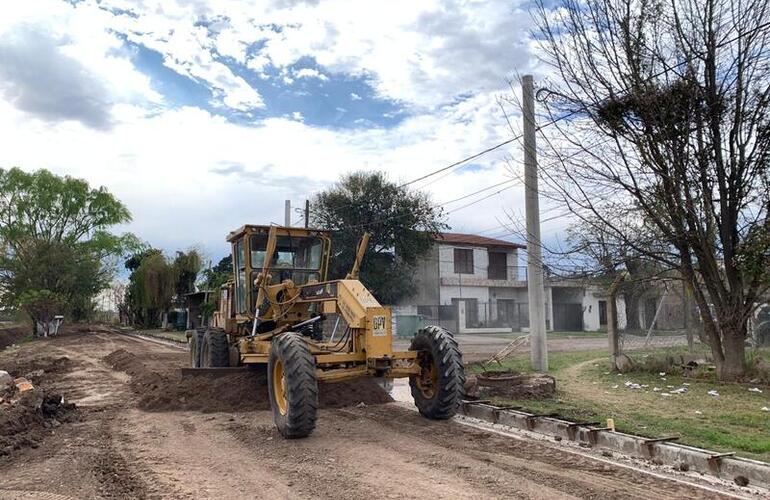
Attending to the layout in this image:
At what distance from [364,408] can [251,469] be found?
3.72m

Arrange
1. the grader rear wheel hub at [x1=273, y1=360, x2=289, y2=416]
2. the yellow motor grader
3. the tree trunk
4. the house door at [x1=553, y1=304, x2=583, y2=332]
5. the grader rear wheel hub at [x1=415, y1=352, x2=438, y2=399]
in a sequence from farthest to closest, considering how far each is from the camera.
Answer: the house door at [x1=553, y1=304, x2=583, y2=332]
the tree trunk
the grader rear wheel hub at [x1=415, y1=352, x2=438, y2=399]
the grader rear wheel hub at [x1=273, y1=360, x2=289, y2=416]
the yellow motor grader

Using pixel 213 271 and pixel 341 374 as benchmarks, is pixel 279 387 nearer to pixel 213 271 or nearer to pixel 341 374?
pixel 341 374

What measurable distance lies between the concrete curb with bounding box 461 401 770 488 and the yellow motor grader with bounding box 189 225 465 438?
0.73 m

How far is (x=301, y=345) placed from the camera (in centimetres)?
809

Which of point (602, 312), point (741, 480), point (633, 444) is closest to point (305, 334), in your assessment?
point (633, 444)

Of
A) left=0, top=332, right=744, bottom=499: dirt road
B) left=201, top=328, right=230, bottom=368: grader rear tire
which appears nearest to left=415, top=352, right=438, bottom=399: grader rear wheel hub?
left=0, top=332, right=744, bottom=499: dirt road

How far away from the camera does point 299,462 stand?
6789mm

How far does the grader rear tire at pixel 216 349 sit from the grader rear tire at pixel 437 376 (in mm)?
4203

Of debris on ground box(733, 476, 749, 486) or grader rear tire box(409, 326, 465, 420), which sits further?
grader rear tire box(409, 326, 465, 420)

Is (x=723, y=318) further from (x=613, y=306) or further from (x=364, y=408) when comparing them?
(x=364, y=408)

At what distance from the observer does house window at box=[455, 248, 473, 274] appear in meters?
42.9

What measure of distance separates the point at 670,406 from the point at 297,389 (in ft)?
18.5

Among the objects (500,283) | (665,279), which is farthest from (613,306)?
(500,283)

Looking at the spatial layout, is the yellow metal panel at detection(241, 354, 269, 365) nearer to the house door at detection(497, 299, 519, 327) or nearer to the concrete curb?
the concrete curb
